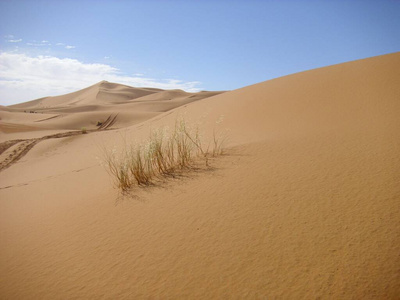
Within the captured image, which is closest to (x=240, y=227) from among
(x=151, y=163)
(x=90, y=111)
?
(x=151, y=163)

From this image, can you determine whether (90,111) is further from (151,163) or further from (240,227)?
(240,227)

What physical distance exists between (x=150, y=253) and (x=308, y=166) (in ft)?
7.03

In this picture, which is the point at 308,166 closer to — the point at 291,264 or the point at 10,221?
the point at 291,264

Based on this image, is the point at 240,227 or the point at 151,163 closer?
the point at 240,227

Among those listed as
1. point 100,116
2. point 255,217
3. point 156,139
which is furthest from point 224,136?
point 100,116

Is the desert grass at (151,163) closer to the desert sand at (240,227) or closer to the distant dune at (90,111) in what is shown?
the desert sand at (240,227)

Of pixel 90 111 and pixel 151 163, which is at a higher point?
pixel 90 111

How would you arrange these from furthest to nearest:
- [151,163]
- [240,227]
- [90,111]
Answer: [90,111] → [151,163] → [240,227]

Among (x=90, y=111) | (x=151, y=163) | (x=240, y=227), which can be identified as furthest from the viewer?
(x=90, y=111)

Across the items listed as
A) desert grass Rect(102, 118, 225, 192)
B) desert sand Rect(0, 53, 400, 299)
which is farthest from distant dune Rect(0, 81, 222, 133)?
desert sand Rect(0, 53, 400, 299)

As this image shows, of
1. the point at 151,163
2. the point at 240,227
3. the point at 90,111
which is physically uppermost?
the point at 90,111

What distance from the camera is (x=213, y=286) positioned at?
5.95 feet

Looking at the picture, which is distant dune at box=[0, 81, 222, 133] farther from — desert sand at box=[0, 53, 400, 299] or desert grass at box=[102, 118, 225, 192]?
A: desert sand at box=[0, 53, 400, 299]

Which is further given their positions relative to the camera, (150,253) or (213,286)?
(150,253)
